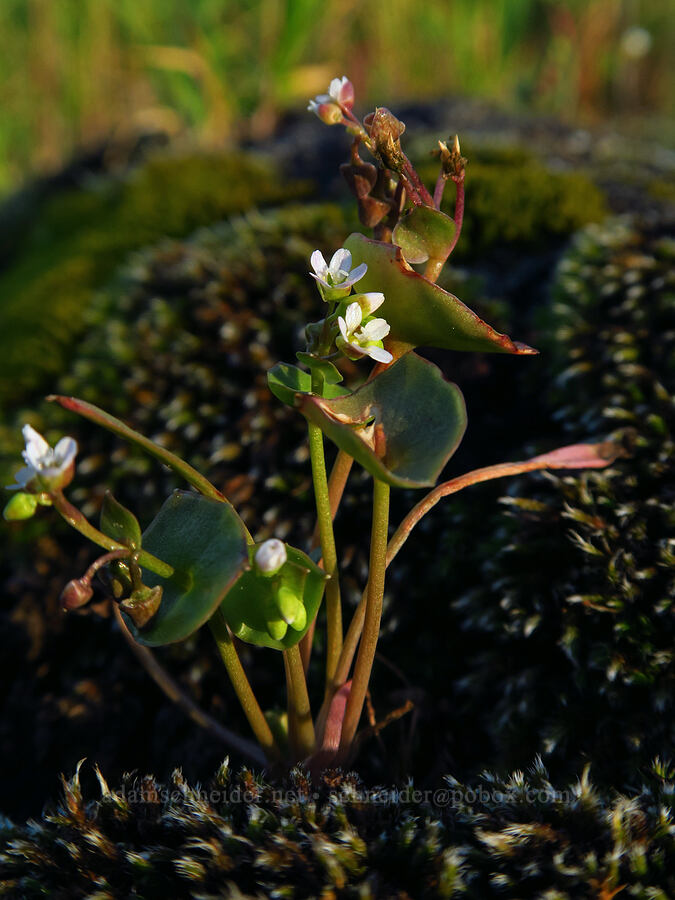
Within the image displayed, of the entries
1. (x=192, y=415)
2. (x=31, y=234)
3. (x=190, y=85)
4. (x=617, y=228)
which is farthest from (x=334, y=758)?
(x=190, y=85)

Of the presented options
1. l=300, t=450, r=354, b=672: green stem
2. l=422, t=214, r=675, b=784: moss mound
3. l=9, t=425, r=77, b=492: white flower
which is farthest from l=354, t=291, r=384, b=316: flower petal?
l=422, t=214, r=675, b=784: moss mound

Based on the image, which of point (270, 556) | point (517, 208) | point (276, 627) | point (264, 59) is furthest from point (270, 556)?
point (264, 59)

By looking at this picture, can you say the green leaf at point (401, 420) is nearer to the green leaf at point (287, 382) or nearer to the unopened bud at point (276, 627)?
the green leaf at point (287, 382)

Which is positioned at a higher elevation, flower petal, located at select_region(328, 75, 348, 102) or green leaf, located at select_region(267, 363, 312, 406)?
flower petal, located at select_region(328, 75, 348, 102)

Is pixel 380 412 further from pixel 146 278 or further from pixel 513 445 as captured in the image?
pixel 146 278

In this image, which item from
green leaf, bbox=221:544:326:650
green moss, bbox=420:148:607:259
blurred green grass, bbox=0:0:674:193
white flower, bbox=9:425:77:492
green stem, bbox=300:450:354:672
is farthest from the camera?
blurred green grass, bbox=0:0:674:193

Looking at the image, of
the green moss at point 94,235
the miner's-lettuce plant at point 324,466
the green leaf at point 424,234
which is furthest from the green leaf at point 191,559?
the green moss at point 94,235

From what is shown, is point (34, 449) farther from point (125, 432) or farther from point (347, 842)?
point (347, 842)

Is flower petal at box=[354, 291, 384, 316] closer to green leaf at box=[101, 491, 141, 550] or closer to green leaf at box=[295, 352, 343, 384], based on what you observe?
green leaf at box=[295, 352, 343, 384]

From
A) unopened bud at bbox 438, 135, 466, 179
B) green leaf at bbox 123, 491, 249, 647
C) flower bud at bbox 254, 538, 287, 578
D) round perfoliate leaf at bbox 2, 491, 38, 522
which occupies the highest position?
unopened bud at bbox 438, 135, 466, 179
